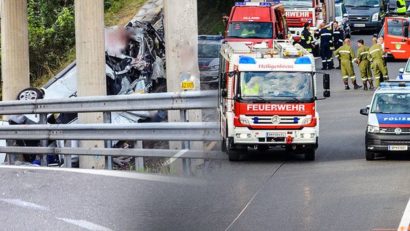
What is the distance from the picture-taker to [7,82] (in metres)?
22.3

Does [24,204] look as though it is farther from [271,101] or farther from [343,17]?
[343,17]

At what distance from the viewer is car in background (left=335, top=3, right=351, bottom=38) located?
169ft

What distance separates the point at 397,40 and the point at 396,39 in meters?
0.06

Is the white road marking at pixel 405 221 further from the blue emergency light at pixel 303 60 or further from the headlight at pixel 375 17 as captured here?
the headlight at pixel 375 17

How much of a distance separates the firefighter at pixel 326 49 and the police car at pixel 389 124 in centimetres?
1666

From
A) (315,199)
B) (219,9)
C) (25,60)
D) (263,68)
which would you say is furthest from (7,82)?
(219,9)

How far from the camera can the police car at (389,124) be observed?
21672mm

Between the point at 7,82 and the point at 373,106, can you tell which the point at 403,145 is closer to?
the point at 373,106

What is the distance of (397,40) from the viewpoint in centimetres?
4447

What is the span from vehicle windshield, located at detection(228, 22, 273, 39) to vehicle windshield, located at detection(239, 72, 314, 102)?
52.8ft

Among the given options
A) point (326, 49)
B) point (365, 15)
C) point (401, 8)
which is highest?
point (401, 8)

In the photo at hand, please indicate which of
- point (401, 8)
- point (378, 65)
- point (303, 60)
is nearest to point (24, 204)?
point (303, 60)

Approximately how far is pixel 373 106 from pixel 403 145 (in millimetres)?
1387

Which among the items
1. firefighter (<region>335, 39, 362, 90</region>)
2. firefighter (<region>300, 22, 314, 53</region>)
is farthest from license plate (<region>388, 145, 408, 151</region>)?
firefighter (<region>300, 22, 314, 53</region>)
